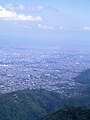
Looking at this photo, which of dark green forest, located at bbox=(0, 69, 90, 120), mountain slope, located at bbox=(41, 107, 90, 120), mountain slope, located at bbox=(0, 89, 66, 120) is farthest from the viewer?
mountain slope, located at bbox=(0, 89, 66, 120)

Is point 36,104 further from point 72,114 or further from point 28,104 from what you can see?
point 72,114

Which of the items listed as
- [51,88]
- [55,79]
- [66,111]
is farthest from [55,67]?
[66,111]

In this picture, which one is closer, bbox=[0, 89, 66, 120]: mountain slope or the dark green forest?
the dark green forest

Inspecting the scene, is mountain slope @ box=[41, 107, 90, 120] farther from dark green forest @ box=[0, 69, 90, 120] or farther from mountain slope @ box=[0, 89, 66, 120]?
mountain slope @ box=[0, 89, 66, 120]

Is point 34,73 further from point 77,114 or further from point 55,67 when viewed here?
point 77,114

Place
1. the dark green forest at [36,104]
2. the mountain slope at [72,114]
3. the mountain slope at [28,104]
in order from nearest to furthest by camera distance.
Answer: the mountain slope at [72,114]
the dark green forest at [36,104]
the mountain slope at [28,104]

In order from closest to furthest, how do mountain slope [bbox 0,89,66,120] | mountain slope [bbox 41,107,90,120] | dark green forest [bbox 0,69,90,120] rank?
1. mountain slope [bbox 41,107,90,120]
2. dark green forest [bbox 0,69,90,120]
3. mountain slope [bbox 0,89,66,120]


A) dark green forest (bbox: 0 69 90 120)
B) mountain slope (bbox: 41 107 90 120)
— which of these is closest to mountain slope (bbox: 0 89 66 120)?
dark green forest (bbox: 0 69 90 120)

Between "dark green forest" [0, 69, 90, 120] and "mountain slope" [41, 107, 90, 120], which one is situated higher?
"mountain slope" [41, 107, 90, 120]

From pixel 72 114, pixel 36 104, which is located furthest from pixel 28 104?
pixel 72 114

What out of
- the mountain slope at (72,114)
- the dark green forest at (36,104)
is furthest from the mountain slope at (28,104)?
the mountain slope at (72,114)

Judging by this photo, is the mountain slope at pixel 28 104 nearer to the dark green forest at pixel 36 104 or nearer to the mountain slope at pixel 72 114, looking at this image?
the dark green forest at pixel 36 104

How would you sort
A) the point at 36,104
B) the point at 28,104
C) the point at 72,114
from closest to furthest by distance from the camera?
the point at 72,114 < the point at 28,104 < the point at 36,104
